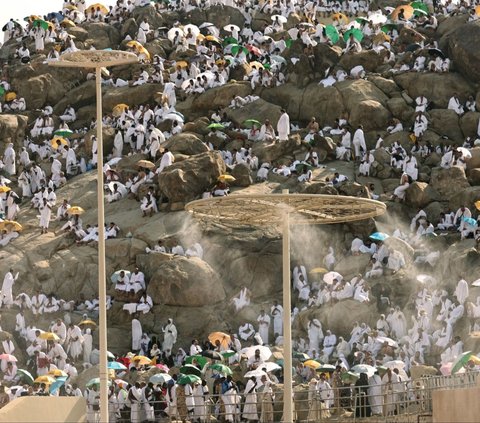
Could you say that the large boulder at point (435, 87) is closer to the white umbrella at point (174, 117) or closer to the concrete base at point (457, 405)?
the white umbrella at point (174, 117)

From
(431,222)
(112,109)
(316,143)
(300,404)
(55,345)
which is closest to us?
(300,404)

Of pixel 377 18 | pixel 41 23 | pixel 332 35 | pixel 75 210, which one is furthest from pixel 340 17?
pixel 75 210

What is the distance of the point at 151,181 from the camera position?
5747 cm

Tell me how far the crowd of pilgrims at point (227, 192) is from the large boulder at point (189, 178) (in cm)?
41

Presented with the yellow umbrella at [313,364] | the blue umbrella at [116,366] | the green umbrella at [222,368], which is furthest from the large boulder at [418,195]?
the blue umbrella at [116,366]

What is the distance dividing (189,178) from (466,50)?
12904 mm

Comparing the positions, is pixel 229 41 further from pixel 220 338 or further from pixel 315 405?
pixel 315 405

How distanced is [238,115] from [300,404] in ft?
76.2

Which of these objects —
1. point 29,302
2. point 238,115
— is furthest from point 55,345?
point 238,115

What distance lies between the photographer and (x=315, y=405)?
132 ft

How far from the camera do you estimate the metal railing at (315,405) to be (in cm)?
3784

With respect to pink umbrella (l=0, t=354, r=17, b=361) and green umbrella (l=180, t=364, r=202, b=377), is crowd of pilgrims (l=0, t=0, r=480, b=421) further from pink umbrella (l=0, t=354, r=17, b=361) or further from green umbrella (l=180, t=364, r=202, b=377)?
green umbrella (l=180, t=364, r=202, b=377)

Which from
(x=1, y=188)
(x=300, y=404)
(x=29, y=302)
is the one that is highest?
(x=1, y=188)

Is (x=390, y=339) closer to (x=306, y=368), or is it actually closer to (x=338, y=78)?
(x=306, y=368)
